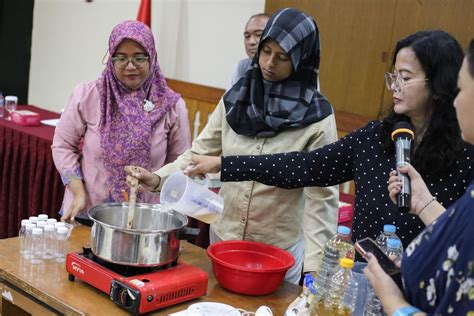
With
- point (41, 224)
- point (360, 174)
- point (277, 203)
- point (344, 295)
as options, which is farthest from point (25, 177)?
point (344, 295)

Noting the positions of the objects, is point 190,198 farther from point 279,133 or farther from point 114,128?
point 114,128

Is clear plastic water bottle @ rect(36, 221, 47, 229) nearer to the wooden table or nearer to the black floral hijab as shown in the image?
the wooden table

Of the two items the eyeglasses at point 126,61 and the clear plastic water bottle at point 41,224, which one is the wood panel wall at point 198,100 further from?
the clear plastic water bottle at point 41,224

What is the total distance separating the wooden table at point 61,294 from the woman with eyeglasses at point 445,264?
1.99ft

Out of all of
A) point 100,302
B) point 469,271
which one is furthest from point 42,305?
point 469,271

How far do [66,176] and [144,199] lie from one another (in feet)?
1.03

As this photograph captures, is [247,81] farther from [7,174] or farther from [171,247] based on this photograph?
[7,174]

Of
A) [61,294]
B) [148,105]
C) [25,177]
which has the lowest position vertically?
[25,177]

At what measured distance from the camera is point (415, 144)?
1.67m

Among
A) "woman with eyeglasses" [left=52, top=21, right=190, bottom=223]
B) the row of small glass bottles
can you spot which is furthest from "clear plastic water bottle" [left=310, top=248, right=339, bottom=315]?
"woman with eyeglasses" [left=52, top=21, right=190, bottom=223]

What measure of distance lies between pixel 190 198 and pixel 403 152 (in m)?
0.63

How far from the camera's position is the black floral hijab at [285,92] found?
197 cm

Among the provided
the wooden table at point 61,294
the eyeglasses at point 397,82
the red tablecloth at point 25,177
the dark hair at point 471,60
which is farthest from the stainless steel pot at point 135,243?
the red tablecloth at point 25,177

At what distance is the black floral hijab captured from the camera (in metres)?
1.97
